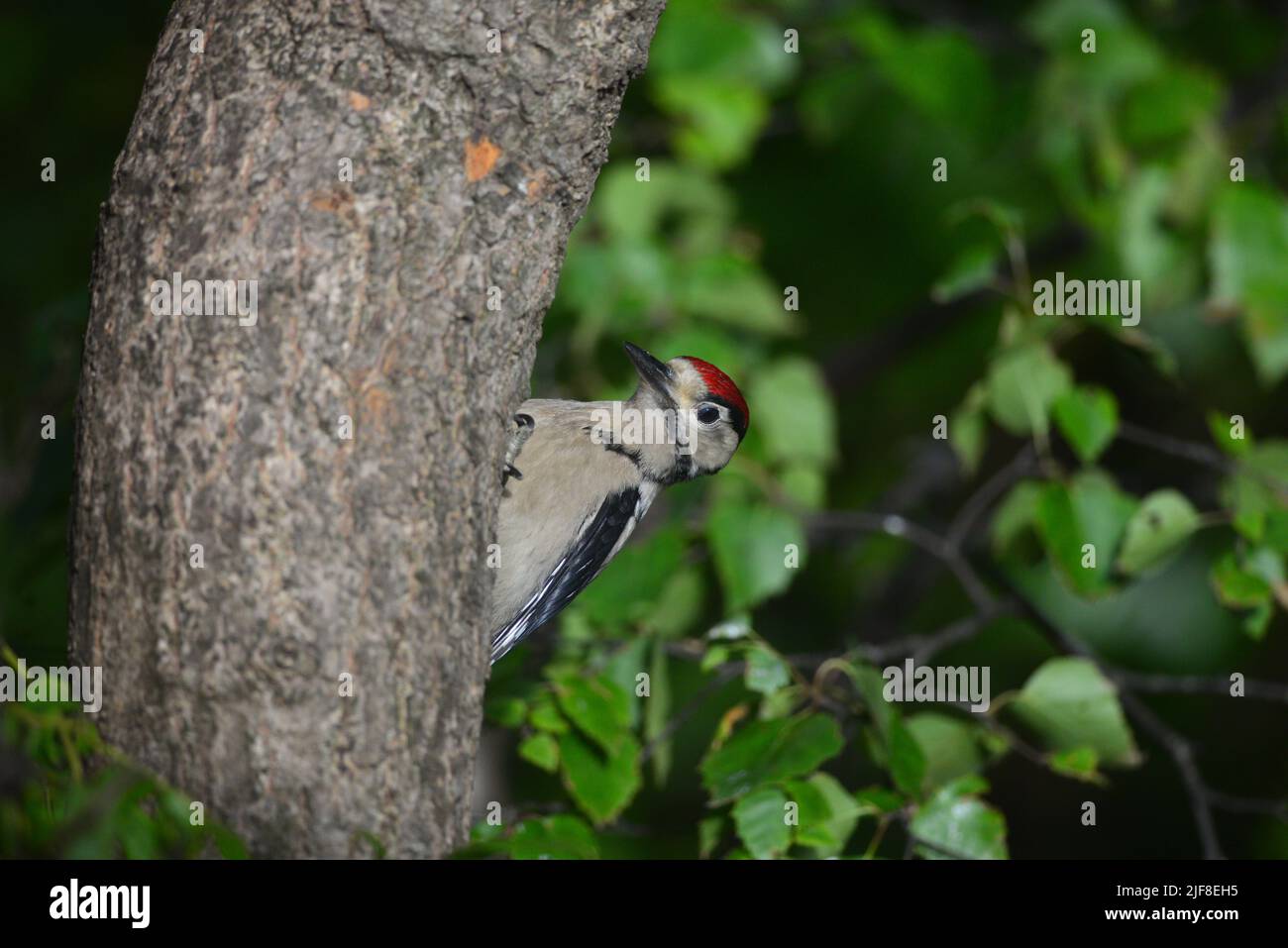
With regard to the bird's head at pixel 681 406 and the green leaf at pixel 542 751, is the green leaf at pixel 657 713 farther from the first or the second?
the bird's head at pixel 681 406

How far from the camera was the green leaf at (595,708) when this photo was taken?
3.33 meters

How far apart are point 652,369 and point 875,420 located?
389cm

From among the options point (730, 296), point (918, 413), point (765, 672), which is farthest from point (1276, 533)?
point (918, 413)

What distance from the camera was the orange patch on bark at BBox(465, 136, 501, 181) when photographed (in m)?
2.57

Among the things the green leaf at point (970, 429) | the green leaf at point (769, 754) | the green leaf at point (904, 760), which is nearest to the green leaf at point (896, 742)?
the green leaf at point (904, 760)

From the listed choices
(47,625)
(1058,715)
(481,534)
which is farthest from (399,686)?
(1058,715)

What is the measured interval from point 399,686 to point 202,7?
1468 millimetres

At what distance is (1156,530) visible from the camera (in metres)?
3.88

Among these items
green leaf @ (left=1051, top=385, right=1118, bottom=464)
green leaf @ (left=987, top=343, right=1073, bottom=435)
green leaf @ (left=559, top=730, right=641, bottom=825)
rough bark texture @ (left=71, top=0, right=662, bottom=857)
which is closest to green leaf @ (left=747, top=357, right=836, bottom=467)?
green leaf @ (left=987, top=343, right=1073, bottom=435)

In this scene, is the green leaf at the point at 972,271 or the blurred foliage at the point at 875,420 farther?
the green leaf at the point at 972,271

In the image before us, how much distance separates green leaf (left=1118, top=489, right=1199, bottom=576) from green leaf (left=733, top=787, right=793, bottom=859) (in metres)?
1.62

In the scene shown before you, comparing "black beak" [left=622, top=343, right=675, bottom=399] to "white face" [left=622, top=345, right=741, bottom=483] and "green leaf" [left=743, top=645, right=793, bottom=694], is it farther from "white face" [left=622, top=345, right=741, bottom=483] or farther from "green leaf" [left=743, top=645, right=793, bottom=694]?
"green leaf" [left=743, top=645, right=793, bottom=694]

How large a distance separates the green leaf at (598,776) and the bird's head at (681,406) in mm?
1496

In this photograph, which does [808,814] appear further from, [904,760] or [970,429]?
[970,429]
